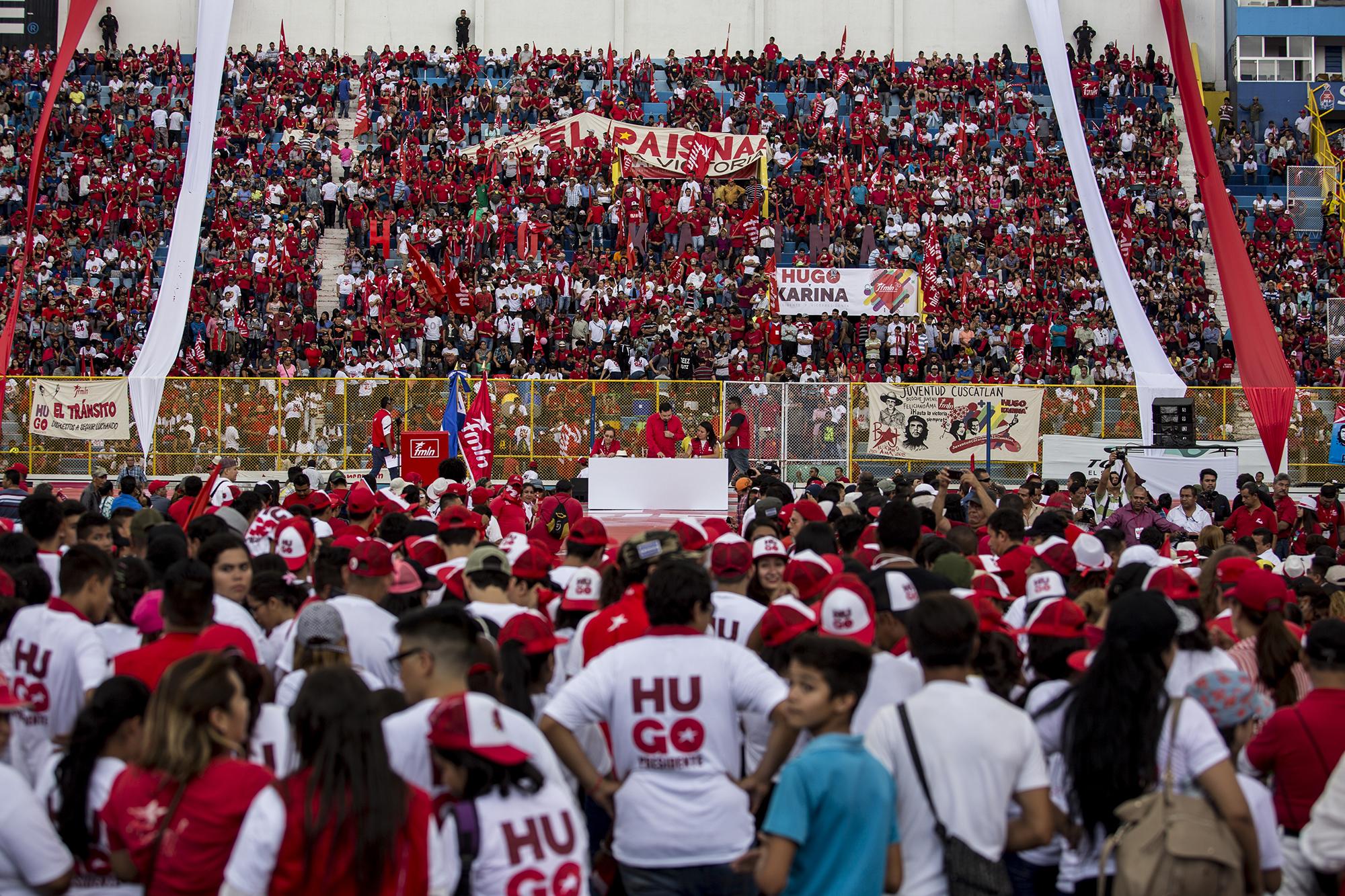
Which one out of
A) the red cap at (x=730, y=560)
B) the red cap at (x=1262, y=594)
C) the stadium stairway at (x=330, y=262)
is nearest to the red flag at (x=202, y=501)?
the red cap at (x=730, y=560)

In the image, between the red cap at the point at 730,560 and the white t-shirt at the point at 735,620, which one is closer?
the white t-shirt at the point at 735,620

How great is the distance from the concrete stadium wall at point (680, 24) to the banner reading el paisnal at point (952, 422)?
81.5 ft

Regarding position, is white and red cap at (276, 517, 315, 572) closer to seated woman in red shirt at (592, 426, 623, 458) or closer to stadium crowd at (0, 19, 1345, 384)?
seated woman in red shirt at (592, 426, 623, 458)

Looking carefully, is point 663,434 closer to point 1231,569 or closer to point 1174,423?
point 1174,423

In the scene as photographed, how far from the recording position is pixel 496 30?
4541cm

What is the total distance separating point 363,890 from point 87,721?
3.82ft

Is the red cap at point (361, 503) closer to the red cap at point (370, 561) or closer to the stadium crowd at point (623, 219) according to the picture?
the red cap at point (370, 561)

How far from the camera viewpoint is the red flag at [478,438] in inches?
687

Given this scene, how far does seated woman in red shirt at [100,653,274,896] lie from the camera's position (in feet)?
11.9

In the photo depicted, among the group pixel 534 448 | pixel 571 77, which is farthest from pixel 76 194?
pixel 534 448

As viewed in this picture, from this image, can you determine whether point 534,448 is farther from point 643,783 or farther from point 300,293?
point 643,783

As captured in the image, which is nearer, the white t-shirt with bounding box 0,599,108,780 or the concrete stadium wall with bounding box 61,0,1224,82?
the white t-shirt with bounding box 0,599,108,780

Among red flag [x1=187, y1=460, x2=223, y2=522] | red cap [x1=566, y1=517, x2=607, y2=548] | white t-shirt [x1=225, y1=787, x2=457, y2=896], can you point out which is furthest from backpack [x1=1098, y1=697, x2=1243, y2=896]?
red flag [x1=187, y1=460, x2=223, y2=522]

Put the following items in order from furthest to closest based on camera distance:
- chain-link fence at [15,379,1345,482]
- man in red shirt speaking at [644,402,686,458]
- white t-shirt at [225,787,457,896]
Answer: chain-link fence at [15,379,1345,482], man in red shirt speaking at [644,402,686,458], white t-shirt at [225,787,457,896]
